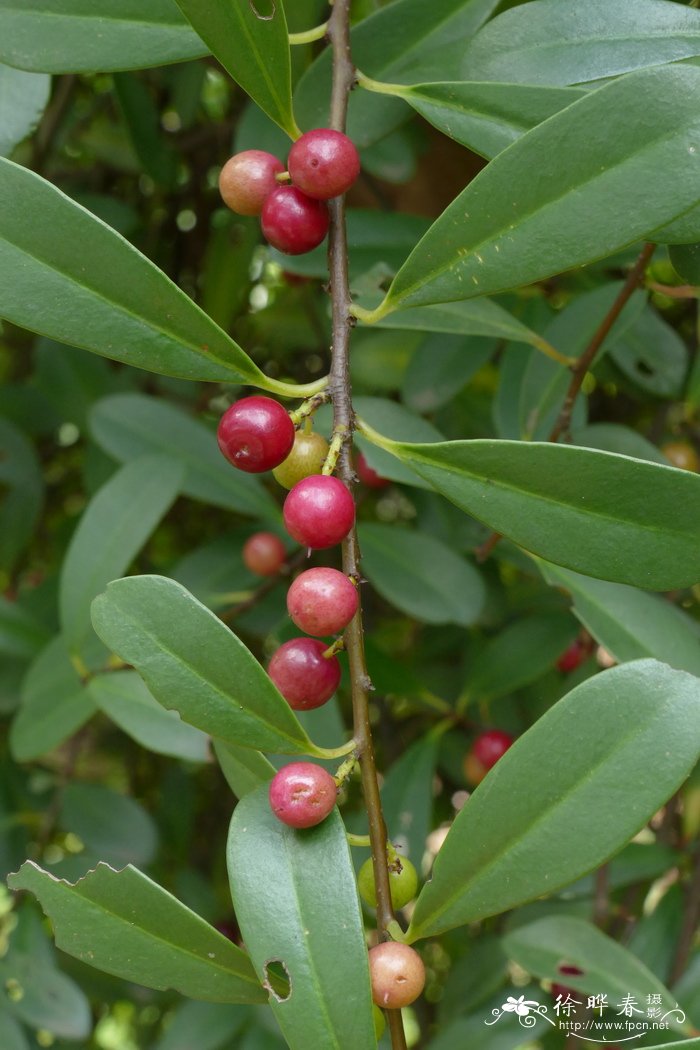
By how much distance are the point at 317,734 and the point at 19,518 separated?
0.69m

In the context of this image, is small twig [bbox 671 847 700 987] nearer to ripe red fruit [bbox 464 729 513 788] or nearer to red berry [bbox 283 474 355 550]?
ripe red fruit [bbox 464 729 513 788]

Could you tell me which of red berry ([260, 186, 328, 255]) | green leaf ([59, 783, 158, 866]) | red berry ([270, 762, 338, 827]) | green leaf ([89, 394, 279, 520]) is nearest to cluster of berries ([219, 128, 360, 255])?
red berry ([260, 186, 328, 255])

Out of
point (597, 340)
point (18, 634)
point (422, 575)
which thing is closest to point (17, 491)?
point (18, 634)

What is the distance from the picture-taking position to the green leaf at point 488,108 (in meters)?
0.67

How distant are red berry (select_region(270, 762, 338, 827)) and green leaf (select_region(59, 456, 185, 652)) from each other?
0.50 m

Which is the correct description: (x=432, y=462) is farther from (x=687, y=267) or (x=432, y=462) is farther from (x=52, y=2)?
(x=52, y=2)

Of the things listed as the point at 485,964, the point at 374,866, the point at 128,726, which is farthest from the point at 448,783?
the point at 374,866

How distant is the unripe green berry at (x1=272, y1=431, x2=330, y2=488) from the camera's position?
0.64 meters

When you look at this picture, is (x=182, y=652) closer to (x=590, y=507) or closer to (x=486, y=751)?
(x=590, y=507)

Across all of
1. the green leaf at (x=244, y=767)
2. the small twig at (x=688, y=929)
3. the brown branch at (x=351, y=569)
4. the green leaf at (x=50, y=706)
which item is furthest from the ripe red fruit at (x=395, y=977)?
the small twig at (x=688, y=929)

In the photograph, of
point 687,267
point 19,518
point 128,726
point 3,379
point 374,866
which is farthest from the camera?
point 3,379

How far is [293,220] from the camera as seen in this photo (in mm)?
656

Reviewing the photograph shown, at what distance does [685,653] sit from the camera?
81cm

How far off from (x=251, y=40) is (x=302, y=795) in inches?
17.9
